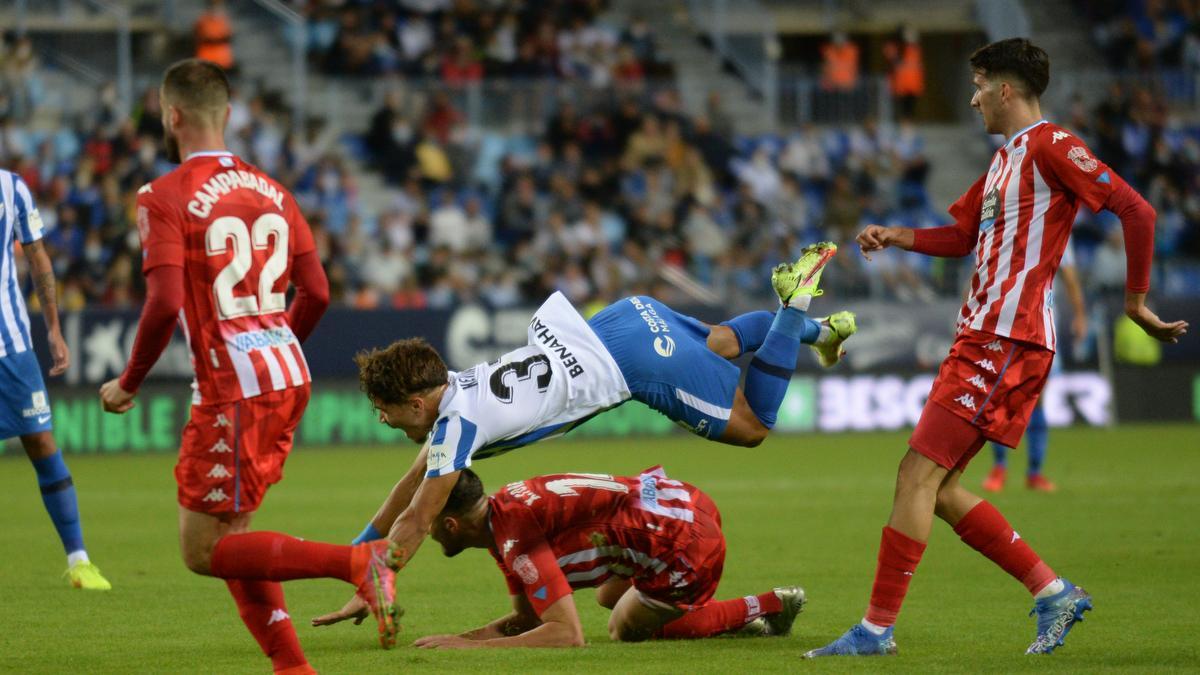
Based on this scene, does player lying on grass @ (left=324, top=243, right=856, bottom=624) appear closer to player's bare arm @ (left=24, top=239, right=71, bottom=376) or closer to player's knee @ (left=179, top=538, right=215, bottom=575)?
player's knee @ (left=179, top=538, right=215, bottom=575)

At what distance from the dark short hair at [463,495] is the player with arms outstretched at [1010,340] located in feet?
4.76

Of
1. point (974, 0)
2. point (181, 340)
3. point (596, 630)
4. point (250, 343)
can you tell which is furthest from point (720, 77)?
point (250, 343)

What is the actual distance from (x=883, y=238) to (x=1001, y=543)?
1272 millimetres

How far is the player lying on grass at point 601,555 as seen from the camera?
6.43 meters

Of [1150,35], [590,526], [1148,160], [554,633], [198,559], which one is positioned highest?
[1150,35]

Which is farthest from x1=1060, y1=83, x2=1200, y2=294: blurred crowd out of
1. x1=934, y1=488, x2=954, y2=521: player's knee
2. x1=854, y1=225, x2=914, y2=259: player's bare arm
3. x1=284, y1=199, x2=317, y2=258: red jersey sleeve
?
x1=284, y1=199, x2=317, y2=258: red jersey sleeve

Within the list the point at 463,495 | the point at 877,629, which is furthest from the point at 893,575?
the point at 463,495

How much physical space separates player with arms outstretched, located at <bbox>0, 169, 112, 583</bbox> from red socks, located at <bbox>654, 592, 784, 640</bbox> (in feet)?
10.6

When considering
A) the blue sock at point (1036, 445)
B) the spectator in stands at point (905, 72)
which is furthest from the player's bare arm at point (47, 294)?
the spectator in stands at point (905, 72)

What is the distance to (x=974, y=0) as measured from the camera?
2800cm

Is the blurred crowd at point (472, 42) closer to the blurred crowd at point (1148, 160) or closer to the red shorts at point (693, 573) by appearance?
the blurred crowd at point (1148, 160)

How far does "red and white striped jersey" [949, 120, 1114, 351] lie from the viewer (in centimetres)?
606

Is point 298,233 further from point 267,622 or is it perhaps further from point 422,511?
point 267,622

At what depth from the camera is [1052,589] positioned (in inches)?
244
